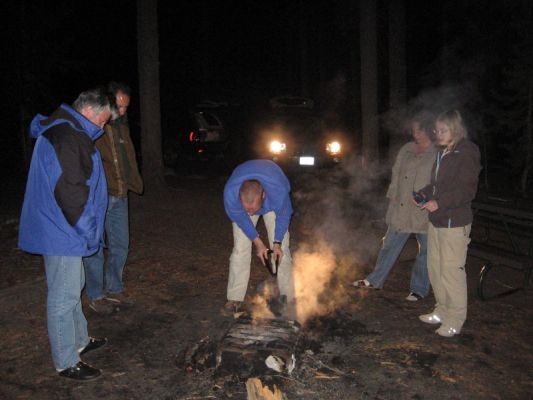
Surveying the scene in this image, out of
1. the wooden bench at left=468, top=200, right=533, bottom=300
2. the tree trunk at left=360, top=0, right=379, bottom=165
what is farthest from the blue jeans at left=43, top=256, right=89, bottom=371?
the tree trunk at left=360, top=0, right=379, bottom=165

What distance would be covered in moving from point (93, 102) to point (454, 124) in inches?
119

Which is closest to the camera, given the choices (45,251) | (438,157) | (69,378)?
(45,251)

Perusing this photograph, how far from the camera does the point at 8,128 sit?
60.0 ft

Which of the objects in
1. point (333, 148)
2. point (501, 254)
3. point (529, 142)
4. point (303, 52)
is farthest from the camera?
point (303, 52)

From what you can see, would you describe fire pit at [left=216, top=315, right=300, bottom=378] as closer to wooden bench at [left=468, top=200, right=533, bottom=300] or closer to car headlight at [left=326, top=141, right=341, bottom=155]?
wooden bench at [left=468, top=200, right=533, bottom=300]

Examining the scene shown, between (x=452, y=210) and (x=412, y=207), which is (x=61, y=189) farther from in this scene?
(x=412, y=207)

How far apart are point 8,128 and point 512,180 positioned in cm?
1832

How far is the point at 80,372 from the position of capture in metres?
3.66

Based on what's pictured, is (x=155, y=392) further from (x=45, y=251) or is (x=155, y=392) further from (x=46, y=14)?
(x=46, y=14)

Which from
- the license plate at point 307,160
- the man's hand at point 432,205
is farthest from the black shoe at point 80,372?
the license plate at point 307,160

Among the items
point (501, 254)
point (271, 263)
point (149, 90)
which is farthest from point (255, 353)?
point (149, 90)

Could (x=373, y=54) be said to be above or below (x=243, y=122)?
above

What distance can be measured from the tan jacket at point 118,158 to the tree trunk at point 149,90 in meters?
5.24

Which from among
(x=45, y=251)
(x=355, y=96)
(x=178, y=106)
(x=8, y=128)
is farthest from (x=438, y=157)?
(x=355, y=96)
